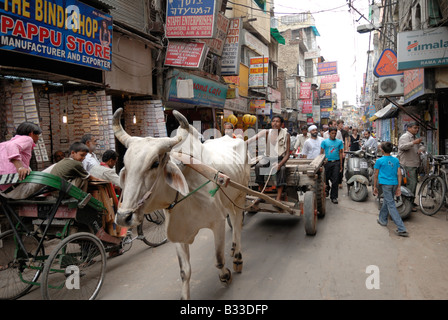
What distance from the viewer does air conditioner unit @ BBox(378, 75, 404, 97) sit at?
12516 millimetres

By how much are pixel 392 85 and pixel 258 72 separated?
8.67m

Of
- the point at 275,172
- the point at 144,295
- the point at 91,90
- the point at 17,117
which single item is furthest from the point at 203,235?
the point at 91,90

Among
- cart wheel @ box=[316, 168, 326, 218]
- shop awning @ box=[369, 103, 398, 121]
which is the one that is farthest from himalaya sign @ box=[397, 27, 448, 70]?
shop awning @ box=[369, 103, 398, 121]

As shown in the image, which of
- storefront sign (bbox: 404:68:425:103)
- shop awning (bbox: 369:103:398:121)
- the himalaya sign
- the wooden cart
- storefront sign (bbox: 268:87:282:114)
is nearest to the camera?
the wooden cart

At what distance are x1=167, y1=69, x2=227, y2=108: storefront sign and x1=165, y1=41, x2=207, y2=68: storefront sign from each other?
A: 452 millimetres

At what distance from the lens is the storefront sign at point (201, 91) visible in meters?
11.4

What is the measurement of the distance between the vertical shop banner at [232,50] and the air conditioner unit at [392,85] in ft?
22.1

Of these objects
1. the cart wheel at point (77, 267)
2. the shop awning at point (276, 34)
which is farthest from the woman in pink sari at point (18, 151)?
the shop awning at point (276, 34)

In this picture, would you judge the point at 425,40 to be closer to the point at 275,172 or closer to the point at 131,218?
the point at 275,172

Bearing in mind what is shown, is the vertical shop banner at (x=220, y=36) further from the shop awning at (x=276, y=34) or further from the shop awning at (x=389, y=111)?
the shop awning at (x=389, y=111)

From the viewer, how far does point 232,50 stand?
1544cm

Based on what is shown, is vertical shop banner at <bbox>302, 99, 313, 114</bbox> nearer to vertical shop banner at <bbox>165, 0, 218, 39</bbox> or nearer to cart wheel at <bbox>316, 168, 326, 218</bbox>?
vertical shop banner at <bbox>165, 0, 218, 39</bbox>
